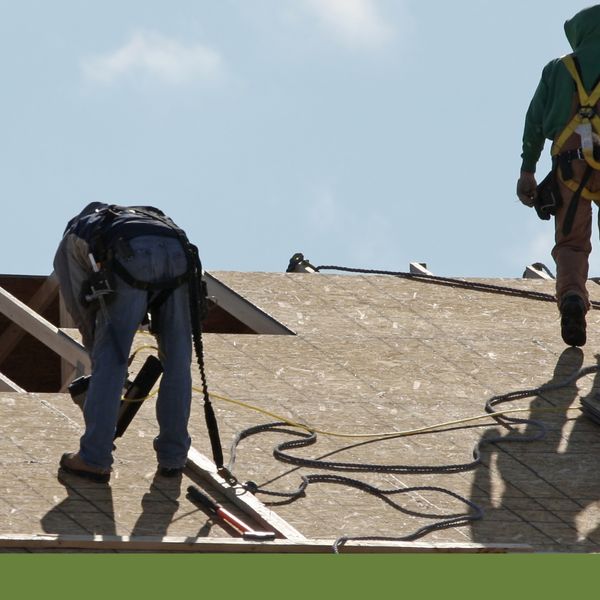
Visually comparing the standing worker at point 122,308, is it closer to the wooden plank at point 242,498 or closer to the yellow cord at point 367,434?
the wooden plank at point 242,498

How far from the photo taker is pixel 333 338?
30.0 feet

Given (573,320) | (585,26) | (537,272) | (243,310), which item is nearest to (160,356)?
(243,310)

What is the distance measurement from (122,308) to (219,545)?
42.9 inches

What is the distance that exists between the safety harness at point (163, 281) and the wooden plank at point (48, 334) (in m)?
1.28

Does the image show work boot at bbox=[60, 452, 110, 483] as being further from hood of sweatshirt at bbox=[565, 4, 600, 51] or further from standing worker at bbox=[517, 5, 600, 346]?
hood of sweatshirt at bbox=[565, 4, 600, 51]

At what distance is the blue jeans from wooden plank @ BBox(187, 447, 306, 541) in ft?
0.50

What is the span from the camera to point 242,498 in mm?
6961

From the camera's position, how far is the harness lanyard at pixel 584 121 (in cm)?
890

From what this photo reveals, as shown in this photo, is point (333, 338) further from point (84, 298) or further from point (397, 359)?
point (84, 298)

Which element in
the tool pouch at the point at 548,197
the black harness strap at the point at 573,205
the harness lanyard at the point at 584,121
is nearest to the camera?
the harness lanyard at the point at 584,121

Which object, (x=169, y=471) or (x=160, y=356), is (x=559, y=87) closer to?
(x=160, y=356)

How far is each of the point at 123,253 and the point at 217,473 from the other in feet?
3.27

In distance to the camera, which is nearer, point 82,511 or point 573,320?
point 82,511

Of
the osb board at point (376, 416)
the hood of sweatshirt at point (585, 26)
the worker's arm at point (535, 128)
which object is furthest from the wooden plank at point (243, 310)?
the hood of sweatshirt at point (585, 26)
